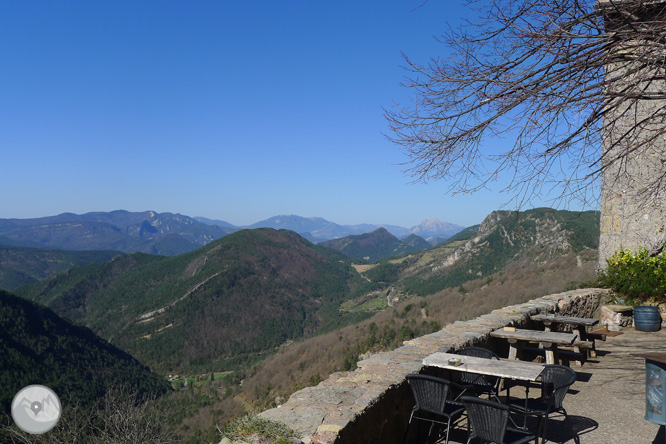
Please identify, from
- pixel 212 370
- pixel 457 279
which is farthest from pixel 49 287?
pixel 457 279

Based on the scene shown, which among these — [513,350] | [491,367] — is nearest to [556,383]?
[491,367]

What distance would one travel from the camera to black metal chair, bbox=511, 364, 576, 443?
12.5ft

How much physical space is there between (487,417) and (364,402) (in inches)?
35.8

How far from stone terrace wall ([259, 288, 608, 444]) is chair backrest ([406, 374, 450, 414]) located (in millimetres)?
198

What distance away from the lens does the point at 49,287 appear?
12888 centimetres

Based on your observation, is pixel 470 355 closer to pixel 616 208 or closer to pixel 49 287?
pixel 616 208

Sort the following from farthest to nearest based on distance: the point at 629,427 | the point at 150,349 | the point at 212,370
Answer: the point at 150,349, the point at 212,370, the point at 629,427

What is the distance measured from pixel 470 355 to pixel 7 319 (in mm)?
72097

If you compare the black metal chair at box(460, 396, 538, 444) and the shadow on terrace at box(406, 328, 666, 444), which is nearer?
the black metal chair at box(460, 396, 538, 444)

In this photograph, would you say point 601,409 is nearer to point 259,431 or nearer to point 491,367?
point 491,367

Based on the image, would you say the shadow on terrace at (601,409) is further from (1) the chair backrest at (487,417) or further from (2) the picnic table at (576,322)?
(1) the chair backrest at (487,417)

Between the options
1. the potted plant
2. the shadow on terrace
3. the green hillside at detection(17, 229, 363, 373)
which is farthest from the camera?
the green hillside at detection(17, 229, 363, 373)

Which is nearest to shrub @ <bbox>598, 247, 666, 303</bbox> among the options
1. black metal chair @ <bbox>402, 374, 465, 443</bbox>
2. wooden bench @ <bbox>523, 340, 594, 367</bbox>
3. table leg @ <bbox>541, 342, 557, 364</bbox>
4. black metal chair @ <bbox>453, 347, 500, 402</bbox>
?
wooden bench @ <bbox>523, 340, 594, 367</bbox>

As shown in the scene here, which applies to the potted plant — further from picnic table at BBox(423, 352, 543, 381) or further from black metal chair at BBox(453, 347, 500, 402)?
picnic table at BBox(423, 352, 543, 381)
